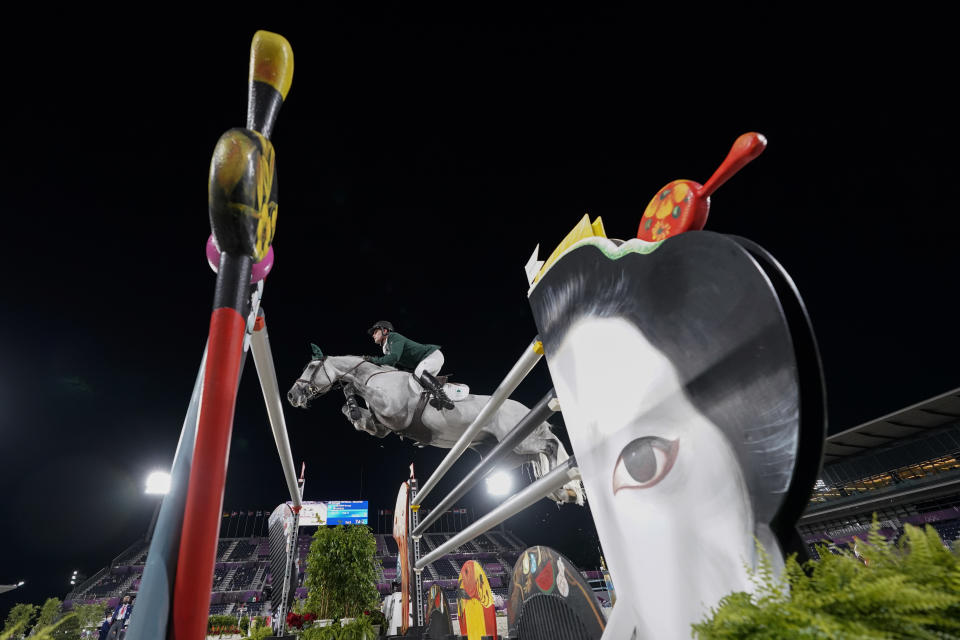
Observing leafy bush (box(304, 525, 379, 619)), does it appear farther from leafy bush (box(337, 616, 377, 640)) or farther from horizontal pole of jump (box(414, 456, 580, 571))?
horizontal pole of jump (box(414, 456, 580, 571))

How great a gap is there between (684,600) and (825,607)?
0.38 metres

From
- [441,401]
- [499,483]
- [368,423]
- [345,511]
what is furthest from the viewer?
[345,511]

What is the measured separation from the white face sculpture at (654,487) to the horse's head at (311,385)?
3260mm

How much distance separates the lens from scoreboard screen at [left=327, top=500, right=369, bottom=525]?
27.0 meters

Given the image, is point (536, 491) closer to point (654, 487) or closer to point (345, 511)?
point (654, 487)

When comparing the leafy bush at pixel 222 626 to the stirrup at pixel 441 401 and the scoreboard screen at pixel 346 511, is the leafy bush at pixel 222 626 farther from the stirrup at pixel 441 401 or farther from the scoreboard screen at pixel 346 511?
the scoreboard screen at pixel 346 511

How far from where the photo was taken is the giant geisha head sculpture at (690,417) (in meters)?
0.66

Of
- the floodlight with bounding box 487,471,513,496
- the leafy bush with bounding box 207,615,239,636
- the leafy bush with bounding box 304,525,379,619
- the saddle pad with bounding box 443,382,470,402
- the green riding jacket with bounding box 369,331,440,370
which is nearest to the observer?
the saddle pad with bounding box 443,382,470,402

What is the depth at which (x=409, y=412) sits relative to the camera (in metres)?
3.50

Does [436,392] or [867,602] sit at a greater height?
[436,392]

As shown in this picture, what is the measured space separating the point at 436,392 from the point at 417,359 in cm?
54

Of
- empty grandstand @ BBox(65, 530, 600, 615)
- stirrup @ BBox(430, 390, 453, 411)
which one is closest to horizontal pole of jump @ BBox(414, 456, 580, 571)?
stirrup @ BBox(430, 390, 453, 411)

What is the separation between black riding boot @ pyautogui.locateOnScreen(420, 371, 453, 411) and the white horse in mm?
75

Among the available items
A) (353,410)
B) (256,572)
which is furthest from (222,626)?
(256,572)
